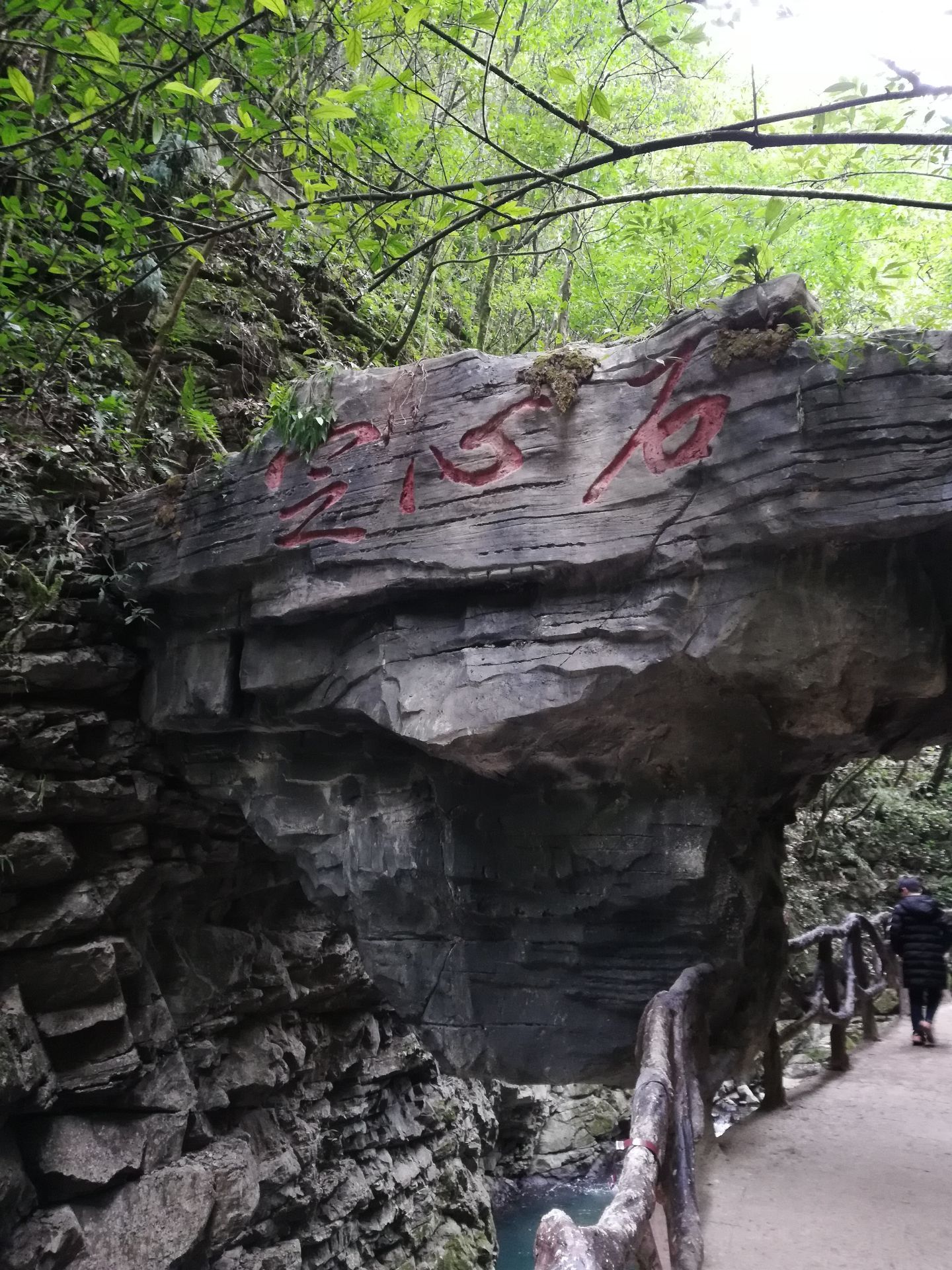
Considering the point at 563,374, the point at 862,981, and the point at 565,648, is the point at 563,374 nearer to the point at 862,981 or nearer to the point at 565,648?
the point at 565,648

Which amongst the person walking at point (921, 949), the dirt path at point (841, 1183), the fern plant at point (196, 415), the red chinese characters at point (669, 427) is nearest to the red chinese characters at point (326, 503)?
the fern plant at point (196, 415)

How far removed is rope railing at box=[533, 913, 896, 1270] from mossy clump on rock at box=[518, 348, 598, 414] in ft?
7.93

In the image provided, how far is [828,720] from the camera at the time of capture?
3719 millimetres

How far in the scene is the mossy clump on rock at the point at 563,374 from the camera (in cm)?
351

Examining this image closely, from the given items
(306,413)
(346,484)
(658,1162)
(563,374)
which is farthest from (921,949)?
(306,413)

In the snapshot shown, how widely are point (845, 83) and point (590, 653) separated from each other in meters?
2.02

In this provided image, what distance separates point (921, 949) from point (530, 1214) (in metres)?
5.89

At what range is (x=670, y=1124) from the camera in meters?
2.55

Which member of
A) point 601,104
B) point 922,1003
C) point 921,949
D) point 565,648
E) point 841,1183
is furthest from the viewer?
point 922,1003

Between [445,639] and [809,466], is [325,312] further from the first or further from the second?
[809,466]

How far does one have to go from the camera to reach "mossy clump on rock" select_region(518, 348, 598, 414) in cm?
351

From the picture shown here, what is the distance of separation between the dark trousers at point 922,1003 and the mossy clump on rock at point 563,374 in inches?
181

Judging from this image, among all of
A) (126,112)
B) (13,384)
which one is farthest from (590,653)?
(13,384)

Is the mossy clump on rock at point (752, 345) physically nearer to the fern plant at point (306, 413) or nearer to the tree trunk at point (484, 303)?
the fern plant at point (306, 413)
